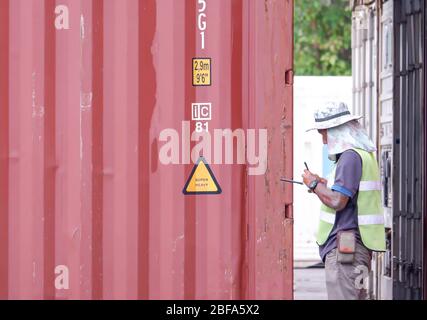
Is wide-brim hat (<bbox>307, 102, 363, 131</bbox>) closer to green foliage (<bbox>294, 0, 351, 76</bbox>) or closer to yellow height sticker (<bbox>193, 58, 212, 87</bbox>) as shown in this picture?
yellow height sticker (<bbox>193, 58, 212, 87</bbox>)

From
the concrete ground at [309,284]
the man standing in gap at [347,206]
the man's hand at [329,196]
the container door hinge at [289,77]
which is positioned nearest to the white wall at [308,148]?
the concrete ground at [309,284]

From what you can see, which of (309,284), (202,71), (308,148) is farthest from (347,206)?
(308,148)

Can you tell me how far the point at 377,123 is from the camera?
1277 centimetres

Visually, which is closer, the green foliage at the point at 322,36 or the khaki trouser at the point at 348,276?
the khaki trouser at the point at 348,276

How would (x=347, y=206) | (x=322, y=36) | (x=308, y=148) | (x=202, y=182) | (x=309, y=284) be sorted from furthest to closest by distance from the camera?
(x=322, y=36)
(x=308, y=148)
(x=309, y=284)
(x=347, y=206)
(x=202, y=182)

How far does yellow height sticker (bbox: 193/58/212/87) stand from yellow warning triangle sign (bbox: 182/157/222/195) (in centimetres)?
45

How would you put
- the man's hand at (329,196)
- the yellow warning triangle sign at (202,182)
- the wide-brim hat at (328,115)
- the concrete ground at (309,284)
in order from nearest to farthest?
the yellow warning triangle sign at (202,182) → the man's hand at (329,196) → the wide-brim hat at (328,115) → the concrete ground at (309,284)

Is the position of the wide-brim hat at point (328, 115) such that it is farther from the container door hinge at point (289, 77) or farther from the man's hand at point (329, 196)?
the container door hinge at point (289, 77)

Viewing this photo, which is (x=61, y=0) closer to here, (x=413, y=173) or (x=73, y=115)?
(x=73, y=115)

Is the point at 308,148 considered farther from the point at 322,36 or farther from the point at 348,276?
the point at 322,36

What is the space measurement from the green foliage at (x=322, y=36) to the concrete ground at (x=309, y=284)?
1243cm

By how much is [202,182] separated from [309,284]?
32.3ft

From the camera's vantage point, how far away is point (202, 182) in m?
6.94

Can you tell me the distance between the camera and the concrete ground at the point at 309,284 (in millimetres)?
14923
